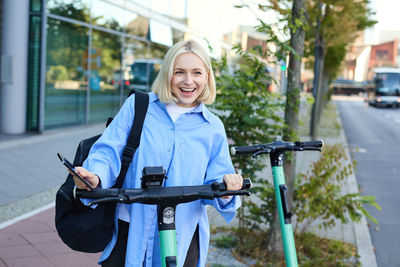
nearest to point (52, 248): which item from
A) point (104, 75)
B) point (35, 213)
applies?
point (35, 213)

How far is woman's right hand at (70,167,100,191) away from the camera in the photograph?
158cm

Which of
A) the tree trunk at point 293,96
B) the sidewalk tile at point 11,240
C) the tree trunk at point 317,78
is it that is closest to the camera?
the sidewalk tile at point 11,240

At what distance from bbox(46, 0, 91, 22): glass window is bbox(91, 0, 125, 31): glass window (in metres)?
0.39

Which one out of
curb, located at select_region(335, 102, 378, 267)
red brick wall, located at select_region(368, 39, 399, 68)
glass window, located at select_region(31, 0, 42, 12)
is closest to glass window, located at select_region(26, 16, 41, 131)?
glass window, located at select_region(31, 0, 42, 12)

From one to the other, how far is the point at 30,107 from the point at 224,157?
9294 millimetres

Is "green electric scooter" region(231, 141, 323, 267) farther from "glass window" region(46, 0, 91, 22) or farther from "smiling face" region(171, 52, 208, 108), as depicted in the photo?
"glass window" region(46, 0, 91, 22)

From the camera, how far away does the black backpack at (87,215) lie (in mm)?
1953

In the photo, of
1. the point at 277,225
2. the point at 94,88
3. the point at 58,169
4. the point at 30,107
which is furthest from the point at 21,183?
the point at 94,88

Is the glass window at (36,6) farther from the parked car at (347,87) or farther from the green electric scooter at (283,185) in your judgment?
the parked car at (347,87)

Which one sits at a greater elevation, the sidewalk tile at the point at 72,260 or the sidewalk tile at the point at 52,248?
the sidewalk tile at the point at 52,248

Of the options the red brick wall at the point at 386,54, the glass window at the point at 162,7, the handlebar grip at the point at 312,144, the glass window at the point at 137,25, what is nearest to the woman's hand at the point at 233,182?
the handlebar grip at the point at 312,144

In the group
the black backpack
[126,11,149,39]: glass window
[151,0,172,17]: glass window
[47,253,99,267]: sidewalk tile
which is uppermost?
[151,0,172,17]: glass window

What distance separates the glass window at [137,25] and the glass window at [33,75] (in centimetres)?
496

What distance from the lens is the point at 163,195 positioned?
1636 millimetres
